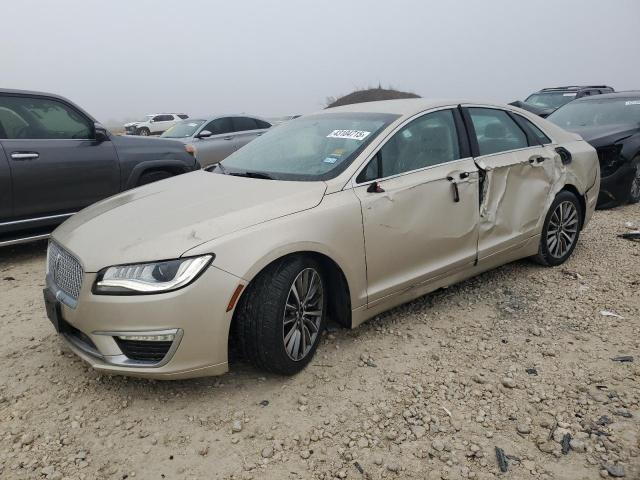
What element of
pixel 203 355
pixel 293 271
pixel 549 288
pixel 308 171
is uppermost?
pixel 308 171

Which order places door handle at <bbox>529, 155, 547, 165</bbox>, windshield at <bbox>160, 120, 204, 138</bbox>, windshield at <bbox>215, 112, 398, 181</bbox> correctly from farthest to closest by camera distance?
1. windshield at <bbox>160, 120, 204, 138</bbox>
2. door handle at <bbox>529, 155, 547, 165</bbox>
3. windshield at <bbox>215, 112, 398, 181</bbox>

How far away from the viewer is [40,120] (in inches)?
210

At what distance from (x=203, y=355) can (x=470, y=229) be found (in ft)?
6.89

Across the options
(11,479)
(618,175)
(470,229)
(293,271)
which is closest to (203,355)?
(293,271)

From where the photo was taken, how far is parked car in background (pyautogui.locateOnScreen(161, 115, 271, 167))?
10148 mm

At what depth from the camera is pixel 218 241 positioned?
2.63m

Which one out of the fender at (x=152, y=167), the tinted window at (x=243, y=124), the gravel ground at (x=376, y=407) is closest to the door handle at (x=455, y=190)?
the gravel ground at (x=376, y=407)

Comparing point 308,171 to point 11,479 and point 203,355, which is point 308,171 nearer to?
point 203,355

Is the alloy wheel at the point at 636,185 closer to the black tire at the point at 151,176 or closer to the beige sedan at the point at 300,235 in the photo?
the beige sedan at the point at 300,235

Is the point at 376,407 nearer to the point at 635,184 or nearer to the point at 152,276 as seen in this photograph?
the point at 152,276

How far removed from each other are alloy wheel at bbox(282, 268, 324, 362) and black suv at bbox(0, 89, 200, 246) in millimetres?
3356

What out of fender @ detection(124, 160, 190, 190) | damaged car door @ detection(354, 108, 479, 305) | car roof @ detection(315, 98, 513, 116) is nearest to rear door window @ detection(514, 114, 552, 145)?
car roof @ detection(315, 98, 513, 116)

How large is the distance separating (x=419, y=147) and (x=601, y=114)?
5606mm

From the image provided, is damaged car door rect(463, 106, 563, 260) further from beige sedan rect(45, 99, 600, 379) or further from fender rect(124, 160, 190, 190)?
fender rect(124, 160, 190, 190)
